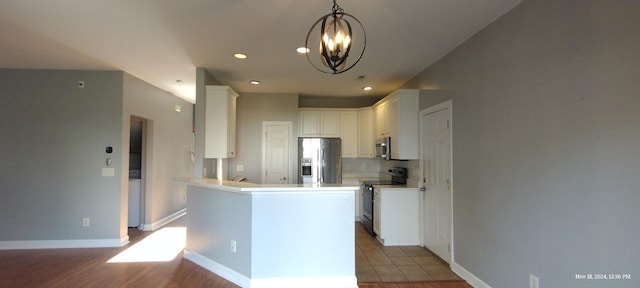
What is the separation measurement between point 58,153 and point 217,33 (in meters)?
3.20

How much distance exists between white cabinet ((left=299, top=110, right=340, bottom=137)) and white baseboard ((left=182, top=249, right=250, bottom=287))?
2952mm

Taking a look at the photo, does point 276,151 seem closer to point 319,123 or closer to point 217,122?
point 319,123

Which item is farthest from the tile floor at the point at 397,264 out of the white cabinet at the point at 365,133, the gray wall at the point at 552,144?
the white cabinet at the point at 365,133

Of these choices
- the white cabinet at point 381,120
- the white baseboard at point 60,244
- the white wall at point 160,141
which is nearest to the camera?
the white baseboard at point 60,244

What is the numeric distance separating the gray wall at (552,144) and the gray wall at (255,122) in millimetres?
3245

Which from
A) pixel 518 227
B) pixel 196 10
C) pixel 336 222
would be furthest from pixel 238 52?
pixel 518 227

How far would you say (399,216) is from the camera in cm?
424

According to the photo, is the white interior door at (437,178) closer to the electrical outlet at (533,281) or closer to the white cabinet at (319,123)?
the electrical outlet at (533,281)

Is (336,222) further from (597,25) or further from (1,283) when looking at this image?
(1,283)

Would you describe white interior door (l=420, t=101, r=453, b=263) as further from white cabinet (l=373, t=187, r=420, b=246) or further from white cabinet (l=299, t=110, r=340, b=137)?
white cabinet (l=299, t=110, r=340, b=137)

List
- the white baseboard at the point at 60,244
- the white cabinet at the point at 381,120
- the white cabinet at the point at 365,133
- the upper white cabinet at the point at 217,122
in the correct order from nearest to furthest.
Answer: the white baseboard at the point at 60,244 → the upper white cabinet at the point at 217,122 → the white cabinet at the point at 381,120 → the white cabinet at the point at 365,133

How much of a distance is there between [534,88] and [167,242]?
4.86 meters

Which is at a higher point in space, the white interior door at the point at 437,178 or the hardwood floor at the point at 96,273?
the white interior door at the point at 437,178

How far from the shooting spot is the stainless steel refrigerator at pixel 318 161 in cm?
554
